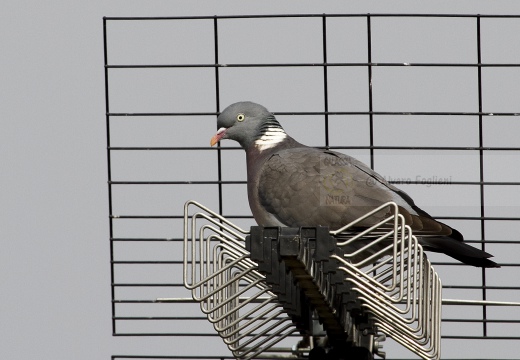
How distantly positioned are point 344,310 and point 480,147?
826 mm

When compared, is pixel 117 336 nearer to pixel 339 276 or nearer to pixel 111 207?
pixel 111 207

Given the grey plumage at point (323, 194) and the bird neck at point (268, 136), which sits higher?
the bird neck at point (268, 136)

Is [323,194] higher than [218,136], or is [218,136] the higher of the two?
[218,136]

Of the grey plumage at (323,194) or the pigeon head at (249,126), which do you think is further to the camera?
the pigeon head at (249,126)

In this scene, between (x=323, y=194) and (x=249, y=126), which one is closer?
(x=323, y=194)

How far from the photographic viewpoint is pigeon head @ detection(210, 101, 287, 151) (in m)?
3.03

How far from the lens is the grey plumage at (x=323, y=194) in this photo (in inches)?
105

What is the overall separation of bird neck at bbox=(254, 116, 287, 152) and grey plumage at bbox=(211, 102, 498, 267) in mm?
11

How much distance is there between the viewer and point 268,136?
304 centimetres

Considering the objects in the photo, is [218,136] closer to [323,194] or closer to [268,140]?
[268,140]

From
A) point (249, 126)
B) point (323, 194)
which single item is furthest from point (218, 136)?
point (323, 194)

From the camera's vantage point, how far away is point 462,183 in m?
2.97

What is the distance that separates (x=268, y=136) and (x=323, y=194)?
0.34 m

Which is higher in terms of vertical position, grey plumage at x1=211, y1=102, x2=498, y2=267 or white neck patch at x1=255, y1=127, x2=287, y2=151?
white neck patch at x1=255, y1=127, x2=287, y2=151
